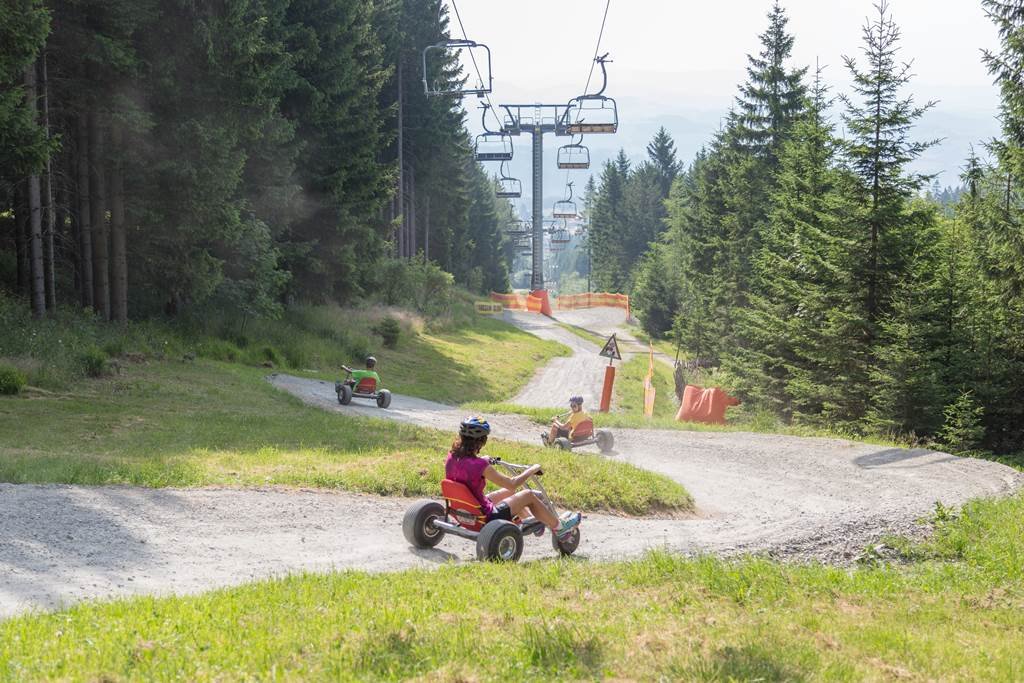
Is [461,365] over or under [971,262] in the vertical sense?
under

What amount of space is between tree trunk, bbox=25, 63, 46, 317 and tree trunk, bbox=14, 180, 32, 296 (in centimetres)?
69

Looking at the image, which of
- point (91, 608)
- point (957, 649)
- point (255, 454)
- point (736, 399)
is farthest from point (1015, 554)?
point (736, 399)

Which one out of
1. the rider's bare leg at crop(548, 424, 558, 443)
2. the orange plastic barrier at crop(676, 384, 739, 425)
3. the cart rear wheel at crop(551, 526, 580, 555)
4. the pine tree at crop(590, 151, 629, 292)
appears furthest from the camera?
the pine tree at crop(590, 151, 629, 292)

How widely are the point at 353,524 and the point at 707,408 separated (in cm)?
2036

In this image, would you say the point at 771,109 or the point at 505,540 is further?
the point at 771,109

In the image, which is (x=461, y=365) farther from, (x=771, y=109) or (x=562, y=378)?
(x=771, y=109)

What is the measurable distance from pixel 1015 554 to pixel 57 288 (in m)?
28.3

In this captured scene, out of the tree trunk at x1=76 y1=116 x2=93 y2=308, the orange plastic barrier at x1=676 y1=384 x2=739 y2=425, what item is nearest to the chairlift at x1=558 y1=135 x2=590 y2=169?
the orange plastic barrier at x1=676 y1=384 x2=739 y2=425

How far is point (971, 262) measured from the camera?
23938mm

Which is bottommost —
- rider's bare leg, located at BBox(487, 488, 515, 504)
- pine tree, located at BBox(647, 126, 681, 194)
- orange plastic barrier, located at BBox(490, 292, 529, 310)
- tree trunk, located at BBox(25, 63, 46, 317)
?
rider's bare leg, located at BBox(487, 488, 515, 504)

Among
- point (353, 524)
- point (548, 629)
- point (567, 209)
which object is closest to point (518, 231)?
point (567, 209)

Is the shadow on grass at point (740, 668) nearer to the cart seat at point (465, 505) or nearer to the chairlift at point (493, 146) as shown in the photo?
the cart seat at point (465, 505)

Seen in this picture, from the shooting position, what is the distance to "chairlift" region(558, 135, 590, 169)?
6438cm

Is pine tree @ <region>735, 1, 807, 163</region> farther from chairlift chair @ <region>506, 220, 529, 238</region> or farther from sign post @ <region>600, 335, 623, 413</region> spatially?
chairlift chair @ <region>506, 220, 529, 238</region>
